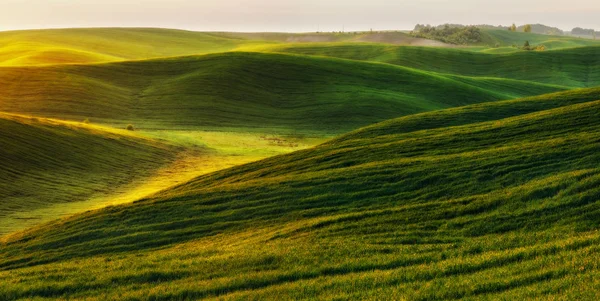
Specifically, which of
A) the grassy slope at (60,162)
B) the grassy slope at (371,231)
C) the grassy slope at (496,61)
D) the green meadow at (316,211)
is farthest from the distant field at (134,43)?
the grassy slope at (371,231)

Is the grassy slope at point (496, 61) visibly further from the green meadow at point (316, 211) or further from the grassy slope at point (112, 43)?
the green meadow at point (316, 211)

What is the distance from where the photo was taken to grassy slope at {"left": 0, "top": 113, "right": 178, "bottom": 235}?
2958 centimetres

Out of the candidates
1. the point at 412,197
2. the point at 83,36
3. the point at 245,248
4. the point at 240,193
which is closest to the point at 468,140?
the point at 412,197

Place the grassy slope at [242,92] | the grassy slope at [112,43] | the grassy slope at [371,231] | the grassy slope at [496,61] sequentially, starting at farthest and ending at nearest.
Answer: the grassy slope at [112,43]
the grassy slope at [496,61]
the grassy slope at [242,92]
the grassy slope at [371,231]

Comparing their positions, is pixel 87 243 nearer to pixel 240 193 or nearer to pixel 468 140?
pixel 240 193

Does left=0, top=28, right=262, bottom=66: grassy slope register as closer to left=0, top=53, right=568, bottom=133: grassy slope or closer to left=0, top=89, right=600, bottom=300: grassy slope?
left=0, top=53, right=568, bottom=133: grassy slope

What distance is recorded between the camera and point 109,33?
163 metres

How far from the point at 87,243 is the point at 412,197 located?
30.4ft

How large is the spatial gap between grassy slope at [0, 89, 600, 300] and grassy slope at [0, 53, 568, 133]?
36.1m

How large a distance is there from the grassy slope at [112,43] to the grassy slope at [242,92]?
3476 cm

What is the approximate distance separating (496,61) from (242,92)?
5635cm

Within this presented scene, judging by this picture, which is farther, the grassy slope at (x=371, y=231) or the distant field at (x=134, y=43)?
the distant field at (x=134, y=43)

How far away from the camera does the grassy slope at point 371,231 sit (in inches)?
447

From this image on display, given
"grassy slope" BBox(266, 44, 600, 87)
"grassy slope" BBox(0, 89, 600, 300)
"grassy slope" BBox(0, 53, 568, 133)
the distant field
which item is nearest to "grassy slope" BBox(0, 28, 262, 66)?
the distant field
